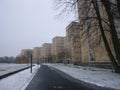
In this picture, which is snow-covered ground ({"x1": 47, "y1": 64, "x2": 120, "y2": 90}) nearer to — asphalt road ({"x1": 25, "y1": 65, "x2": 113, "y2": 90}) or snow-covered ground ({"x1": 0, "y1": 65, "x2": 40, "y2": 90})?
asphalt road ({"x1": 25, "y1": 65, "x2": 113, "y2": 90})

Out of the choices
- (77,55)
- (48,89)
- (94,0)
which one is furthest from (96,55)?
(77,55)

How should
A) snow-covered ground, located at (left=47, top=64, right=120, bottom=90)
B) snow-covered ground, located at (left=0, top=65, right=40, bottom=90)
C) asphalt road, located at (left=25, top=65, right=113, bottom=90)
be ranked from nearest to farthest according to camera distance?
1. asphalt road, located at (left=25, top=65, right=113, bottom=90)
2. snow-covered ground, located at (left=0, top=65, right=40, bottom=90)
3. snow-covered ground, located at (left=47, top=64, right=120, bottom=90)

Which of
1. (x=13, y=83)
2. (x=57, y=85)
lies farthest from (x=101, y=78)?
(x=13, y=83)

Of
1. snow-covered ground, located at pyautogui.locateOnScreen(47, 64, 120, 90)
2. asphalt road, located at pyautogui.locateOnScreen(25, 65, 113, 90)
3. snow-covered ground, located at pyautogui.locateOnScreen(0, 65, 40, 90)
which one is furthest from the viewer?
snow-covered ground, located at pyautogui.locateOnScreen(47, 64, 120, 90)

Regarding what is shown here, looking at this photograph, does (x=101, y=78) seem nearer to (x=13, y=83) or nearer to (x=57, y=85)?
(x=57, y=85)

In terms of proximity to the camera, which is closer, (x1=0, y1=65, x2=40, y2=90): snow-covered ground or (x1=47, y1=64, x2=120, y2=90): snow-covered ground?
(x1=0, y1=65, x2=40, y2=90): snow-covered ground

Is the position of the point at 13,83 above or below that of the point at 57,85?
above

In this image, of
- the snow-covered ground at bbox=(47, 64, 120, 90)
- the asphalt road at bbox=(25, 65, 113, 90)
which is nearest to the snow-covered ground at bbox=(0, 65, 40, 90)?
the asphalt road at bbox=(25, 65, 113, 90)

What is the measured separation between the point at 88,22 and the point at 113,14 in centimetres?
358

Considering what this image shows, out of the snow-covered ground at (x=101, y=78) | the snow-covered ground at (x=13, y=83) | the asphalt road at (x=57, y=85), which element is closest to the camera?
the asphalt road at (x=57, y=85)

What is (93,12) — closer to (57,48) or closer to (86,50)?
(86,50)

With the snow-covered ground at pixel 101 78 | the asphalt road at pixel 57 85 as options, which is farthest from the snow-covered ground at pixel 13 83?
the snow-covered ground at pixel 101 78

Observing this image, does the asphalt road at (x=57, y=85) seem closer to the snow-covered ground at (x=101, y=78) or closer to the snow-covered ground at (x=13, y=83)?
the snow-covered ground at (x=13, y=83)

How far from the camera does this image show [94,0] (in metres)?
23.5
